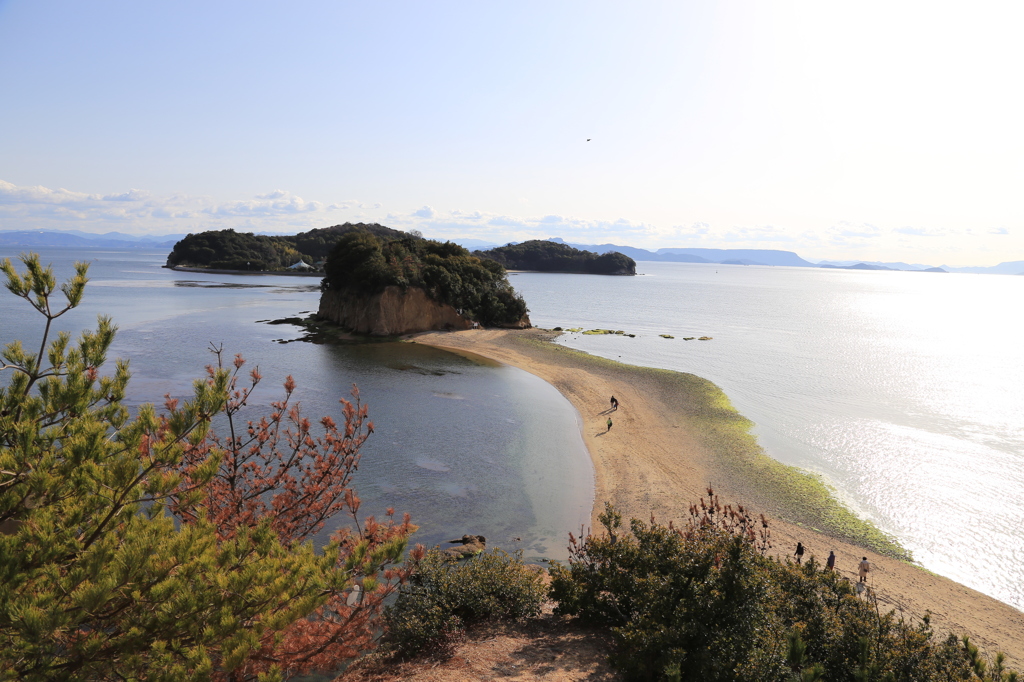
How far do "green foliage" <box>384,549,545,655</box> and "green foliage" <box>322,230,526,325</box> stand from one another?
5263 cm

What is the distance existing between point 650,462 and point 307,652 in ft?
69.3

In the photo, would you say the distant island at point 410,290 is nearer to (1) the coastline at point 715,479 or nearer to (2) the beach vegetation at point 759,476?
(1) the coastline at point 715,479

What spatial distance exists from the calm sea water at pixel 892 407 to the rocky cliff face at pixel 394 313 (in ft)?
52.4

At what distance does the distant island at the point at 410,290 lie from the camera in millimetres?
63688

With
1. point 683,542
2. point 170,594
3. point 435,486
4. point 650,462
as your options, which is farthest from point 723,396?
point 170,594

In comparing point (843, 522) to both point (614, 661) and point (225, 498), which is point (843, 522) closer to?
point (614, 661)

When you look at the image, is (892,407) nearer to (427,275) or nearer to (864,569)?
(864,569)

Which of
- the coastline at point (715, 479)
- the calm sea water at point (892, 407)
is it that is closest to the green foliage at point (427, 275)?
the calm sea water at point (892, 407)

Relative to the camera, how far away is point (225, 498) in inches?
482

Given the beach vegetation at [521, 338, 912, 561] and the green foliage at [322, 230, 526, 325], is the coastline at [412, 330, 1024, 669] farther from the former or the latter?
the green foliage at [322, 230, 526, 325]

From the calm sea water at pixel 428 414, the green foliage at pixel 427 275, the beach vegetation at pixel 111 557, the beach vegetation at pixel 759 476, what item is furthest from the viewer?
the green foliage at pixel 427 275

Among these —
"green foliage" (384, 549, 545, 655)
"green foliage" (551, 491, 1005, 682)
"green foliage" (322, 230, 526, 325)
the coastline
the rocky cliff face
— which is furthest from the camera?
"green foliage" (322, 230, 526, 325)

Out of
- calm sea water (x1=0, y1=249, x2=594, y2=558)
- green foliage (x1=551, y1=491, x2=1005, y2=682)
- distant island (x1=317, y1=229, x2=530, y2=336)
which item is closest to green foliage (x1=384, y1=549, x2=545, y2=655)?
green foliage (x1=551, y1=491, x2=1005, y2=682)

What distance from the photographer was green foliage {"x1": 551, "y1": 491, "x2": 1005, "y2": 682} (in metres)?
9.28
